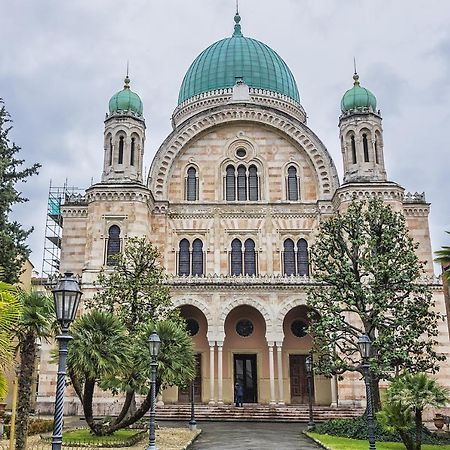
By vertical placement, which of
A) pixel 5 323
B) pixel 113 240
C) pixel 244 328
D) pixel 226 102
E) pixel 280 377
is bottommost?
pixel 280 377

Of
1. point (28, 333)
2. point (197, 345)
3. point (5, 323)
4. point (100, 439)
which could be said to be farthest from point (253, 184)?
point (5, 323)

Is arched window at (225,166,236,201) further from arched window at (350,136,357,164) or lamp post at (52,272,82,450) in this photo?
lamp post at (52,272,82,450)

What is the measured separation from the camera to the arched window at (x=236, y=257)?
35.3m

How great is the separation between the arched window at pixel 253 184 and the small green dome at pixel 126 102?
26.2 ft

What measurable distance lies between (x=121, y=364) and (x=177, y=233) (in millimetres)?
17837

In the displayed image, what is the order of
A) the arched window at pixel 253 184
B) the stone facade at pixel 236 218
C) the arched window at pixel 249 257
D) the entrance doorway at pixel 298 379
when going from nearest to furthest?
the stone facade at pixel 236 218, the entrance doorway at pixel 298 379, the arched window at pixel 249 257, the arched window at pixel 253 184

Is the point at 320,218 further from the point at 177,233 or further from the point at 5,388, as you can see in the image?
the point at 5,388

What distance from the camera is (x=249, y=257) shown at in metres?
35.7

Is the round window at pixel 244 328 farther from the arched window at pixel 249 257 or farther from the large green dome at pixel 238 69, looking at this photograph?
the large green dome at pixel 238 69

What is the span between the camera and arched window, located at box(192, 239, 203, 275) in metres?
35.4

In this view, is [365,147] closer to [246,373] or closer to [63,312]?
[246,373]

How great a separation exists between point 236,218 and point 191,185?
12.2 feet

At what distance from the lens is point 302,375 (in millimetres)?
34250

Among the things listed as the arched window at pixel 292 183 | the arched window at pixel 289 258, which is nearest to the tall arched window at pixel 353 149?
the arched window at pixel 292 183
